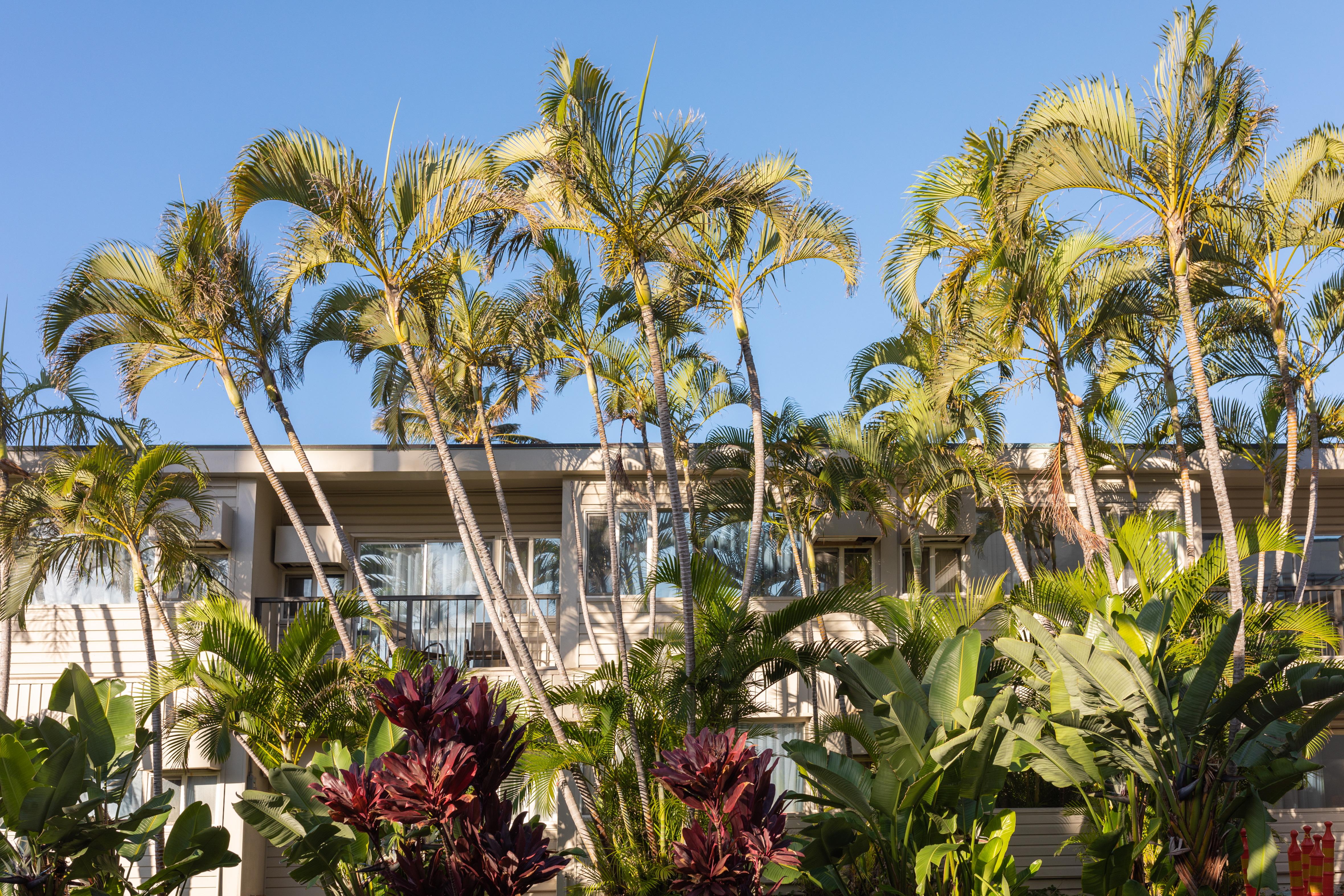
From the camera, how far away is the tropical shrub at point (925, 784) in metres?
8.84

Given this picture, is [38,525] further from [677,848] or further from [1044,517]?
[1044,517]

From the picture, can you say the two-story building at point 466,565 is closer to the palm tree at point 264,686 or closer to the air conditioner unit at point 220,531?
the air conditioner unit at point 220,531

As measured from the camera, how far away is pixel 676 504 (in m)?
10.4

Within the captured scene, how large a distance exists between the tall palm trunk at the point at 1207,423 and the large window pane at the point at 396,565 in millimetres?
11353

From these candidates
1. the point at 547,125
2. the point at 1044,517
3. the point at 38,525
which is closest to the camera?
the point at 547,125

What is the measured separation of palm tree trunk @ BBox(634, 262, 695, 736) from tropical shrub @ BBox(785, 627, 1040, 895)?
3.38ft

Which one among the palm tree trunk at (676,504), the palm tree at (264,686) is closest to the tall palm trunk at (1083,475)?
the palm tree trunk at (676,504)

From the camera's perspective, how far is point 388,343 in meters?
12.1

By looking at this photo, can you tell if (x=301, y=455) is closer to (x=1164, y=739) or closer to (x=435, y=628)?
(x=435, y=628)

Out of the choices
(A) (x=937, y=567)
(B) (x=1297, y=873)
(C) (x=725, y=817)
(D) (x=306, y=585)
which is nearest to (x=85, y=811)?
(C) (x=725, y=817)

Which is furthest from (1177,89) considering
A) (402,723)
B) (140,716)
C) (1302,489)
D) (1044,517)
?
(140,716)

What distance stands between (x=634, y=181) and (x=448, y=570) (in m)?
8.55

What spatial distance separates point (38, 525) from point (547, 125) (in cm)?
797

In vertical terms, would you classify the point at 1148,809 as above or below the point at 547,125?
below
